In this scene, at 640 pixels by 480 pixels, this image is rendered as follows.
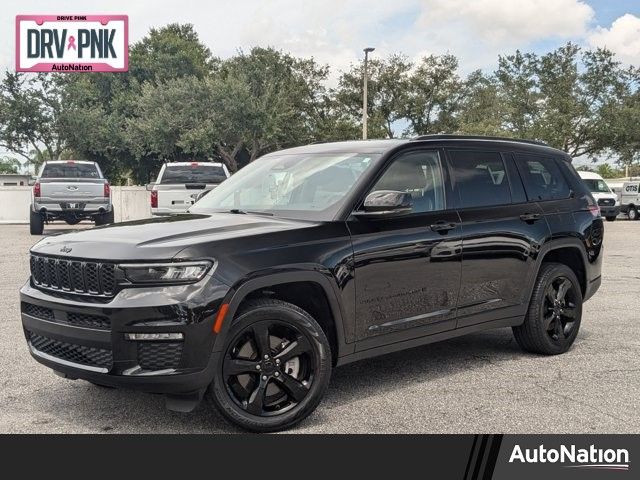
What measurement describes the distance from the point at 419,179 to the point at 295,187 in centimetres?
90

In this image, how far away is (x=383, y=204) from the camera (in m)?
4.59

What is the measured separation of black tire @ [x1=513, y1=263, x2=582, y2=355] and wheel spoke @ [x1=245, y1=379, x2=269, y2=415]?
2.66 meters

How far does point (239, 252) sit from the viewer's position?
4.07 meters

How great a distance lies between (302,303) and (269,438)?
852 mm

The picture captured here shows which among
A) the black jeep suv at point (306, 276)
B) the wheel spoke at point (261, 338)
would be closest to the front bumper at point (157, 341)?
the black jeep suv at point (306, 276)

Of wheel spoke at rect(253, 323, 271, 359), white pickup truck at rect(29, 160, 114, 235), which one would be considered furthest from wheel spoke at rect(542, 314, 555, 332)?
white pickup truck at rect(29, 160, 114, 235)

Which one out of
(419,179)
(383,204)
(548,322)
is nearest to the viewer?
(383,204)

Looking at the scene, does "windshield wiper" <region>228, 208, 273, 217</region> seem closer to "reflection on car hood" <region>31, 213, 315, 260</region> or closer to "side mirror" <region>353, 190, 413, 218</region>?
"reflection on car hood" <region>31, 213, 315, 260</region>

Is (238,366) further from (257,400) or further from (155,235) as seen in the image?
(155,235)

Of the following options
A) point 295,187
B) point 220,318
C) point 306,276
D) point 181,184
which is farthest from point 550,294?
point 181,184

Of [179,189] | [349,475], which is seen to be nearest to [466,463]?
[349,475]

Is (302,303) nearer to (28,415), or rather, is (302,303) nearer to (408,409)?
(408,409)

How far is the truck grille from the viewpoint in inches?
156

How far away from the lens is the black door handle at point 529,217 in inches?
229
